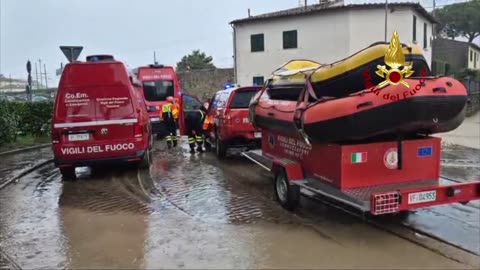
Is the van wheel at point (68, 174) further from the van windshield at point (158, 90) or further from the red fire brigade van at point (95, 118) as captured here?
the van windshield at point (158, 90)

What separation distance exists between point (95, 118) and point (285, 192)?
449 cm

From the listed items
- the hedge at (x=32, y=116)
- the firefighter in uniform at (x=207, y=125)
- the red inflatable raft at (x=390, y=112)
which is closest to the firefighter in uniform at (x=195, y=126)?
the firefighter in uniform at (x=207, y=125)

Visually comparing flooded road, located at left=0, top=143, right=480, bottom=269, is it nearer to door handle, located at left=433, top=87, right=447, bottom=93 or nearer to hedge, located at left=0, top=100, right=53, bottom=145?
door handle, located at left=433, top=87, right=447, bottom=93

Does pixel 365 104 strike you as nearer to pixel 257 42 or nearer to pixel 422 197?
pixel 422 197

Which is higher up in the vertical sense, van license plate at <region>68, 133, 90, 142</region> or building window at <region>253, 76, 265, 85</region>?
building window at <region>253, 76, 265, 85</region>

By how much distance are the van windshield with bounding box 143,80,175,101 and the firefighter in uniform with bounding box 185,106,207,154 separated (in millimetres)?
6578

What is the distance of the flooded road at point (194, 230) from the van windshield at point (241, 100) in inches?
106

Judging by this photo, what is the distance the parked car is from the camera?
39.0ft

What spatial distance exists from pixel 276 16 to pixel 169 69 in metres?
16.3

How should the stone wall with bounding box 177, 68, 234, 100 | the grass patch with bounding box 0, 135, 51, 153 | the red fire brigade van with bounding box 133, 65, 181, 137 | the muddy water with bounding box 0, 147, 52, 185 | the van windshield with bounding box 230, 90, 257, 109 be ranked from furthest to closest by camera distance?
the stone wall with bounding box 177, 68, 234, 100
the red fire brigade van with bounding box 133, 65, 181, 137
the grass patch with bounding box 0, 135, 51, 153
the van windshield with bounding box 230, 90, 257, 109
the muddy water with bounding box 0, 147, 52, 185

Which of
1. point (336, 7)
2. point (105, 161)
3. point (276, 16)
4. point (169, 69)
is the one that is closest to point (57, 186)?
point (105, 161)

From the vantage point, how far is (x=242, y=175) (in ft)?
34.1

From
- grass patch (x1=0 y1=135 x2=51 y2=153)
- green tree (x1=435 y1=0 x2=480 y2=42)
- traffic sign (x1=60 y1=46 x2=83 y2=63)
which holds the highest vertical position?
green tree (x1=435 y1=0 x2=480 y2=42)

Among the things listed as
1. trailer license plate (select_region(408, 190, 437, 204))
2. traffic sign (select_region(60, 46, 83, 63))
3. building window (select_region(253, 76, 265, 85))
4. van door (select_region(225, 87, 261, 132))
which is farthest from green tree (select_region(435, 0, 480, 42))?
trailer license plate (select_region(408, 190, 437, 204))
